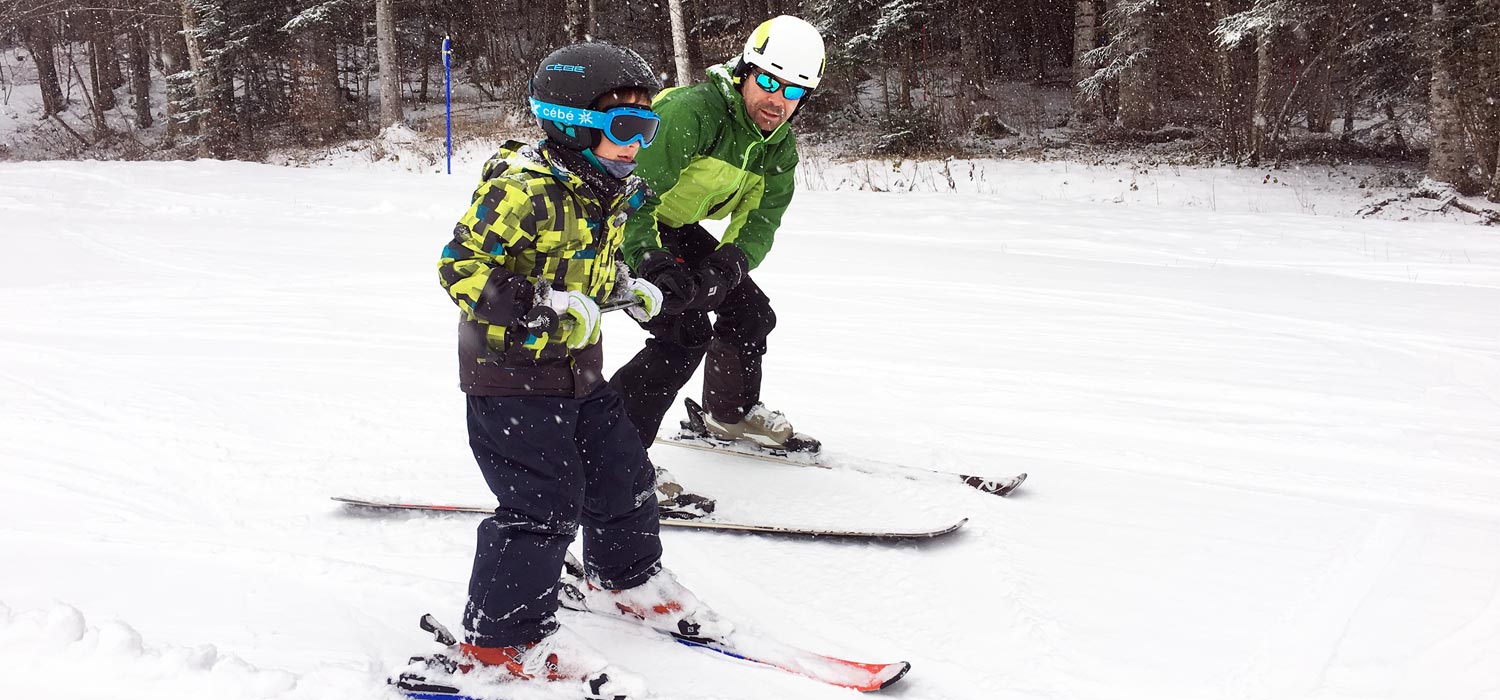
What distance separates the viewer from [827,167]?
48.5ft

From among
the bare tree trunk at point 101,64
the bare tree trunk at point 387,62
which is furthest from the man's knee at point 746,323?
the bare tree trunk at point 101,64

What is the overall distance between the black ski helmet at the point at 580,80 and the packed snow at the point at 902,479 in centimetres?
144

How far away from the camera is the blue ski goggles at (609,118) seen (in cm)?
235

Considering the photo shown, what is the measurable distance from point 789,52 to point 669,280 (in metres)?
0.92

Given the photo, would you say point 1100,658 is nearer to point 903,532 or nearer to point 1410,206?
point 903,532

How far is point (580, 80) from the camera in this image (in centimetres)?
235

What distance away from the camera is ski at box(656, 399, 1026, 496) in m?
A: 3.83

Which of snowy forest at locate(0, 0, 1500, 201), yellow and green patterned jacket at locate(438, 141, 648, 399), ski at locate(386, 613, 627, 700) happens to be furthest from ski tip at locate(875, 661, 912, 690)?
snowy forest at locate(0, 0, 1500, 201)

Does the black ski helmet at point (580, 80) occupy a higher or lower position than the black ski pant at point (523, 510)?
higher

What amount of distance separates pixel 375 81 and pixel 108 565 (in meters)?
29.3

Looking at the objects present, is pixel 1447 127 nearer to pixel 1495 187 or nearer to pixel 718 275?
pixel 1495 187

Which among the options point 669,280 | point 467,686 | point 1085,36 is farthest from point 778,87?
point 1085,36

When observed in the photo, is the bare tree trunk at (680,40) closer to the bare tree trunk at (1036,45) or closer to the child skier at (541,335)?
the bare tree trunk at (1036,45)

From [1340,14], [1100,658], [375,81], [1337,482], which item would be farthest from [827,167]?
[375,81]
